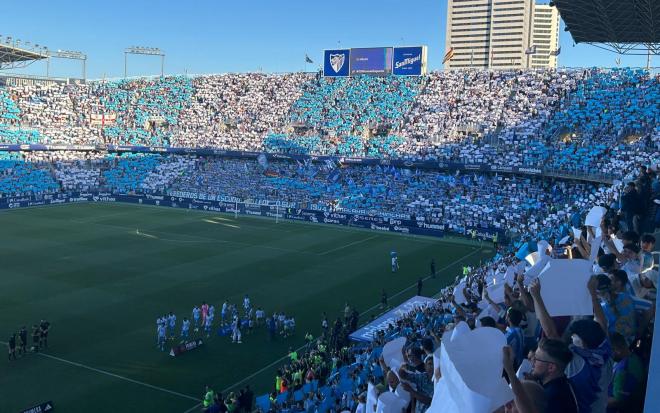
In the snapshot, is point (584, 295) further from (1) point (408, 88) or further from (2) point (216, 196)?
(1) point (408, 88)

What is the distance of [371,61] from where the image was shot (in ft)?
244

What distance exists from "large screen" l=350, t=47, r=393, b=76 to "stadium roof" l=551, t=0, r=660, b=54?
33.9 m

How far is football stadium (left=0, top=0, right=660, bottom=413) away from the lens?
638 cm

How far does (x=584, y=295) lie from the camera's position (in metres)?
6.29

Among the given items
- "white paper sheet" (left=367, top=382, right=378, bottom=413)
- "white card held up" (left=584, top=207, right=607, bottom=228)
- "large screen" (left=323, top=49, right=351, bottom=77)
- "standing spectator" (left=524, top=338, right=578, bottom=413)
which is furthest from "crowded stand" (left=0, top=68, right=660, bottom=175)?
"standing spectator" (left=524, top=338, right=578, bottom=413)

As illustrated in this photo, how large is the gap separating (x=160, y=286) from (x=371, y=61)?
163 feet

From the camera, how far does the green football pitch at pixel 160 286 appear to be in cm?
2081

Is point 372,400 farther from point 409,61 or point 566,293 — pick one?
point 409,61

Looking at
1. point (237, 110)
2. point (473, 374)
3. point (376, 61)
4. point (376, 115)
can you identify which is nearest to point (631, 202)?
point (473, 374)

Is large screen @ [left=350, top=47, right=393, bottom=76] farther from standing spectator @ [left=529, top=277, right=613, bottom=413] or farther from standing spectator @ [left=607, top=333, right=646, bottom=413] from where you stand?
standing spectator @ [left=529, top=277, right=613, bottom=413]

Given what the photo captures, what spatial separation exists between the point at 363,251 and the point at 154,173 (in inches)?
1499

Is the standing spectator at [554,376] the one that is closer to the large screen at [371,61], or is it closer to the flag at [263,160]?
the flag at [263,160]

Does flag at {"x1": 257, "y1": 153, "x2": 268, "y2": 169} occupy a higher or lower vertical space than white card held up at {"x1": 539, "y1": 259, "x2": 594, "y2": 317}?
higher

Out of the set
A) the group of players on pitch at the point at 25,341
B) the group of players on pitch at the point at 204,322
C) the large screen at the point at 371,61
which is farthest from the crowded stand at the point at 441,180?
the group of players on pitch at the point at 25,341
